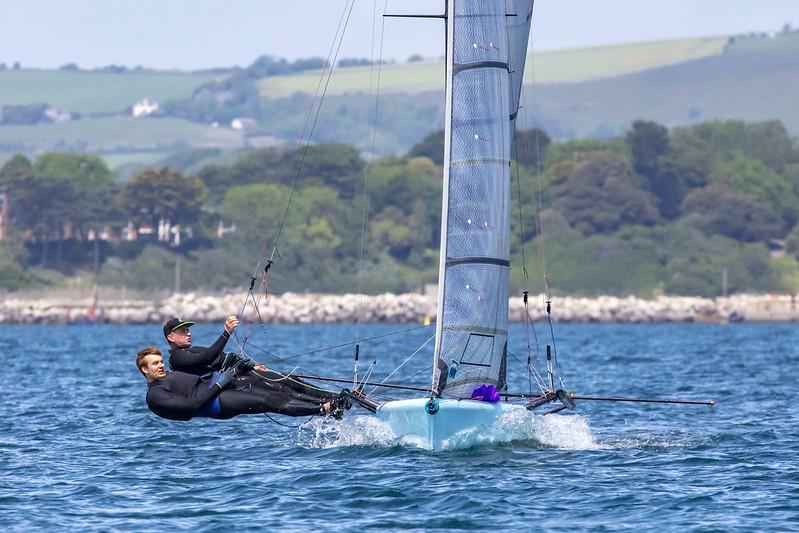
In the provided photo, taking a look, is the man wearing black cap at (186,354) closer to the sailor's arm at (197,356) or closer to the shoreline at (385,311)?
the sailor's arm at (197,356)

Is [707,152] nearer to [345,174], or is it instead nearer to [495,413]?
[345,174]

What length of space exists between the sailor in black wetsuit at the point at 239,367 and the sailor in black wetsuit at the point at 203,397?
61mm

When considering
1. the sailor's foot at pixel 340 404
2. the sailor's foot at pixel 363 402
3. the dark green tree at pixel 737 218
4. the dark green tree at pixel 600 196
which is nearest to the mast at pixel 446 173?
the sailor's foot at pixel 363 402

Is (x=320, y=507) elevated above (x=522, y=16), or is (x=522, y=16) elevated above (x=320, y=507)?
(x=522, y=16)

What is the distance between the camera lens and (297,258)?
14962cm

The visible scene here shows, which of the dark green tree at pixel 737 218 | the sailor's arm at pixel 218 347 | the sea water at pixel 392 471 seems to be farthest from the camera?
the dark green tree at pixel 737 218

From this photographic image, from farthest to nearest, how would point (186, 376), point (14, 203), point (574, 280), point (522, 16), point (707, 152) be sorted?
point (707, 152), point (14, 203), point (574, 280), point (522, 16), point (186, 376)

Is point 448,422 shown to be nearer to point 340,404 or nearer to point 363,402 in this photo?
point 363,402

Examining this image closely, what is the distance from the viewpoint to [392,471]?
72.4 feet

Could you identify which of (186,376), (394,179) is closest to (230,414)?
Result: (186,376)

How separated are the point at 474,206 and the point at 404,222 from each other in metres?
135

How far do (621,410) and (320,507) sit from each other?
14.0 metres

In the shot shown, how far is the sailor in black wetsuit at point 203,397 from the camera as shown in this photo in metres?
22.6

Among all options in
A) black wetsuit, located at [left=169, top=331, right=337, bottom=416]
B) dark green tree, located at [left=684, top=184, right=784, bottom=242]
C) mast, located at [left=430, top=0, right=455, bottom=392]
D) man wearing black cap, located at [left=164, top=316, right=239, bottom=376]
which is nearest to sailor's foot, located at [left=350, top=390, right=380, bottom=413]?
black wetsuit, located at [left=169, top=331, right=337, bottom=416]
